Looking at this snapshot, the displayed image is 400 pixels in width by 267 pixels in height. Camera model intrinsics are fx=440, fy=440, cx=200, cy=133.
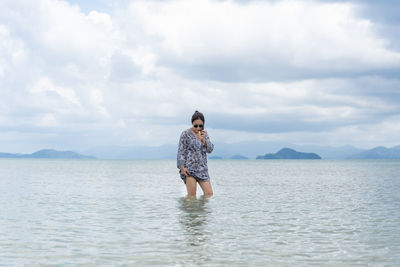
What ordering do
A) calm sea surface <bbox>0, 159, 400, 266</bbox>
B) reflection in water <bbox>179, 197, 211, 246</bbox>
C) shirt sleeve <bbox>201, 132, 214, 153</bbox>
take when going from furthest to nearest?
shirt sleeve <bbox>201, 132, 214, 153</bbox>
reflection in water <bbox>179, 197, 211, 246</bbox>
calm sea surface <bbox>0, 159, 400, 266</bbox>

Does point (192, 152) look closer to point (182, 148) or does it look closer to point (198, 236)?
point (182, 148)

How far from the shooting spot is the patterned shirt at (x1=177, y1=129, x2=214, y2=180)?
1372cm

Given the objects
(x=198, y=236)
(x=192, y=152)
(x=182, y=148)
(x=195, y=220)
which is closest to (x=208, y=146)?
(x=192, y=152)

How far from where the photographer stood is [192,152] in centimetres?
1380

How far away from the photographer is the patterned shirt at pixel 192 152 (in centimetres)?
1372

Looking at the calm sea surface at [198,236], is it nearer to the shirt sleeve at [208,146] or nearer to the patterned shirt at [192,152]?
the patterned shirt at [192,152]

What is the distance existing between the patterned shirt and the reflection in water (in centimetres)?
110

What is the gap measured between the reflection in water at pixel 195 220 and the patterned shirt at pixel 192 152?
3.62 ft

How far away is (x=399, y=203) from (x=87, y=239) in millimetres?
12827

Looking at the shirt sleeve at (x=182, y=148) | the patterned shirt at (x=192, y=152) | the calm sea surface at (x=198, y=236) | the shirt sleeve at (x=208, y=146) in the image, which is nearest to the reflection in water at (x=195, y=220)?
the calm sea surface at (x=198, y=236)

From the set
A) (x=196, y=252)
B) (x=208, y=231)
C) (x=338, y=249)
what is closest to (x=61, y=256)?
(x=196, y=252)

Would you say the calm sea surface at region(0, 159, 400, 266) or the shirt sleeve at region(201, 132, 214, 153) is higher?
the shirt sleeve at region(201, 132, 214, 153)

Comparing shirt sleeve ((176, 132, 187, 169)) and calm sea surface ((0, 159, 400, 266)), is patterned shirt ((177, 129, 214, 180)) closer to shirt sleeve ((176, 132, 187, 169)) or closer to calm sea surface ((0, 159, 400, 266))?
shirt sleeve ((176, 132, 187, 169))

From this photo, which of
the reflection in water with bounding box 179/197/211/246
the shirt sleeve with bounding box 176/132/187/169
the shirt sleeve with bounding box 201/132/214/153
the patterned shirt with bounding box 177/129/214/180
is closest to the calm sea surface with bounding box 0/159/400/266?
the reflection in water with bounding box 179/197/211/246
